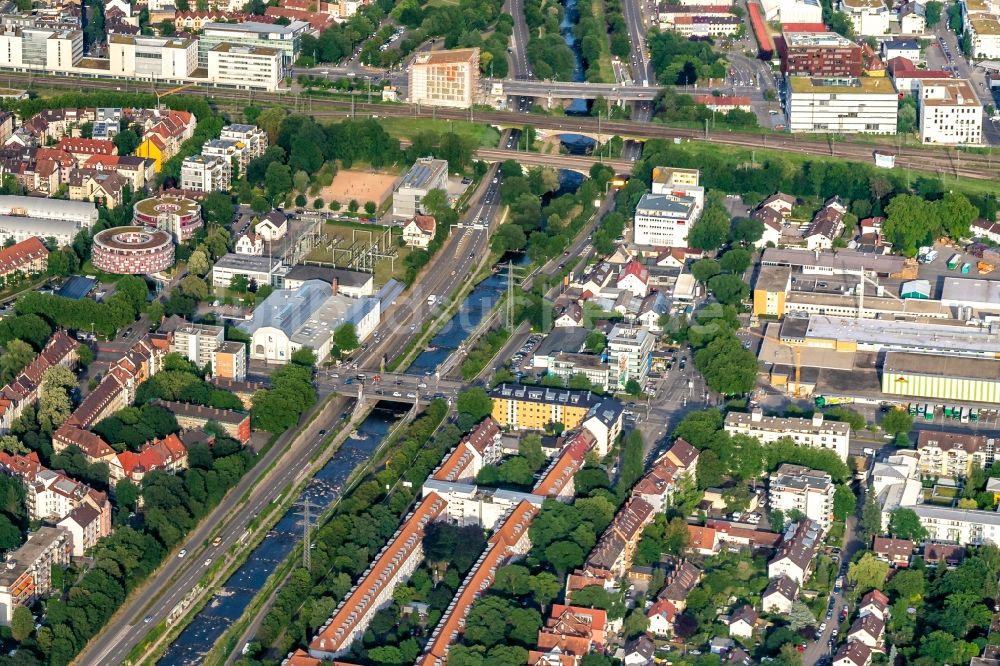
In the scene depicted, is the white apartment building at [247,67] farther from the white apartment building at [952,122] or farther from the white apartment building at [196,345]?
the white apartment building at [196,345]

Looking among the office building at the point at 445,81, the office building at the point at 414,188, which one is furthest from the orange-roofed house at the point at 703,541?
the office building at the point at 445,81

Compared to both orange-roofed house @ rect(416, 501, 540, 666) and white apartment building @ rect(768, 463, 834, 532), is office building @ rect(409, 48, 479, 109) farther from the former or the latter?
orange-roofed house @ rect(416, 501, 540, 666)

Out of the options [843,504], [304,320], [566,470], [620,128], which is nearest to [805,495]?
[843,504]

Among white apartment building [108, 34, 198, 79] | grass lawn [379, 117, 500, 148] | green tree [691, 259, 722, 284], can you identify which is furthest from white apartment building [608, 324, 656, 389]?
white apartment building [108, 34, 198, 79]

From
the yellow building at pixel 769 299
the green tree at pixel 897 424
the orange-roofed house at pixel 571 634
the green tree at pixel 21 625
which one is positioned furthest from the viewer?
the yellow building at pixel 769 299

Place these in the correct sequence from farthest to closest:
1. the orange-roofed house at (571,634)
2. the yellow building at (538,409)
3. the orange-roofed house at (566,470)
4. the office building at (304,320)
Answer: the office building at (304,320) < the yellow building at (538,409) < the orange-roofed house at (566,470) < the orange-roofed house at (571,634)

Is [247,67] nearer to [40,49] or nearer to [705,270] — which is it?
[40,49]
